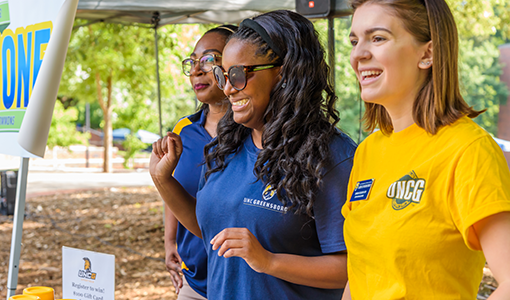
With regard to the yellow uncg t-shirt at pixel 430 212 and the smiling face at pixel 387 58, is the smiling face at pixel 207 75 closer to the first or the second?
the smiling face at pixel 387 58

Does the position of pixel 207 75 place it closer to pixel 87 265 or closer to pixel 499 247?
pixel 87 265

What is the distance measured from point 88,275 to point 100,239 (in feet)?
20.2

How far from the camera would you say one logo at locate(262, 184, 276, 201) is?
1.52 meters

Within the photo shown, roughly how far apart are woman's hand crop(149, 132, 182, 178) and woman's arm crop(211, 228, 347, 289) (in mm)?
545

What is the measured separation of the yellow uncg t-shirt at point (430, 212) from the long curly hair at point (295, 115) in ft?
0.79

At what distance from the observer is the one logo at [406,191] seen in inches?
43.7

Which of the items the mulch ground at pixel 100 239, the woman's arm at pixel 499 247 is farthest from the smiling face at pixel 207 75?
the mulch ground at pixel 100 239

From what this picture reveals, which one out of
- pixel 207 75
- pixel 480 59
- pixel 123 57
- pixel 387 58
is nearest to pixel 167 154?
pixel 207 75

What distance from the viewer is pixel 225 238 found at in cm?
142

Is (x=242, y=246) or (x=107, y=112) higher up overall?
(x=242, y=246)

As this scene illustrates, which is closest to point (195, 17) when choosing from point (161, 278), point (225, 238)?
point (161, 278)

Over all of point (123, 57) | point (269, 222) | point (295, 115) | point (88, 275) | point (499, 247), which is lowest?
point (88, 275)

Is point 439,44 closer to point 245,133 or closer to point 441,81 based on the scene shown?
point 441,81

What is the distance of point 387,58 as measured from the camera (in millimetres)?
1178
